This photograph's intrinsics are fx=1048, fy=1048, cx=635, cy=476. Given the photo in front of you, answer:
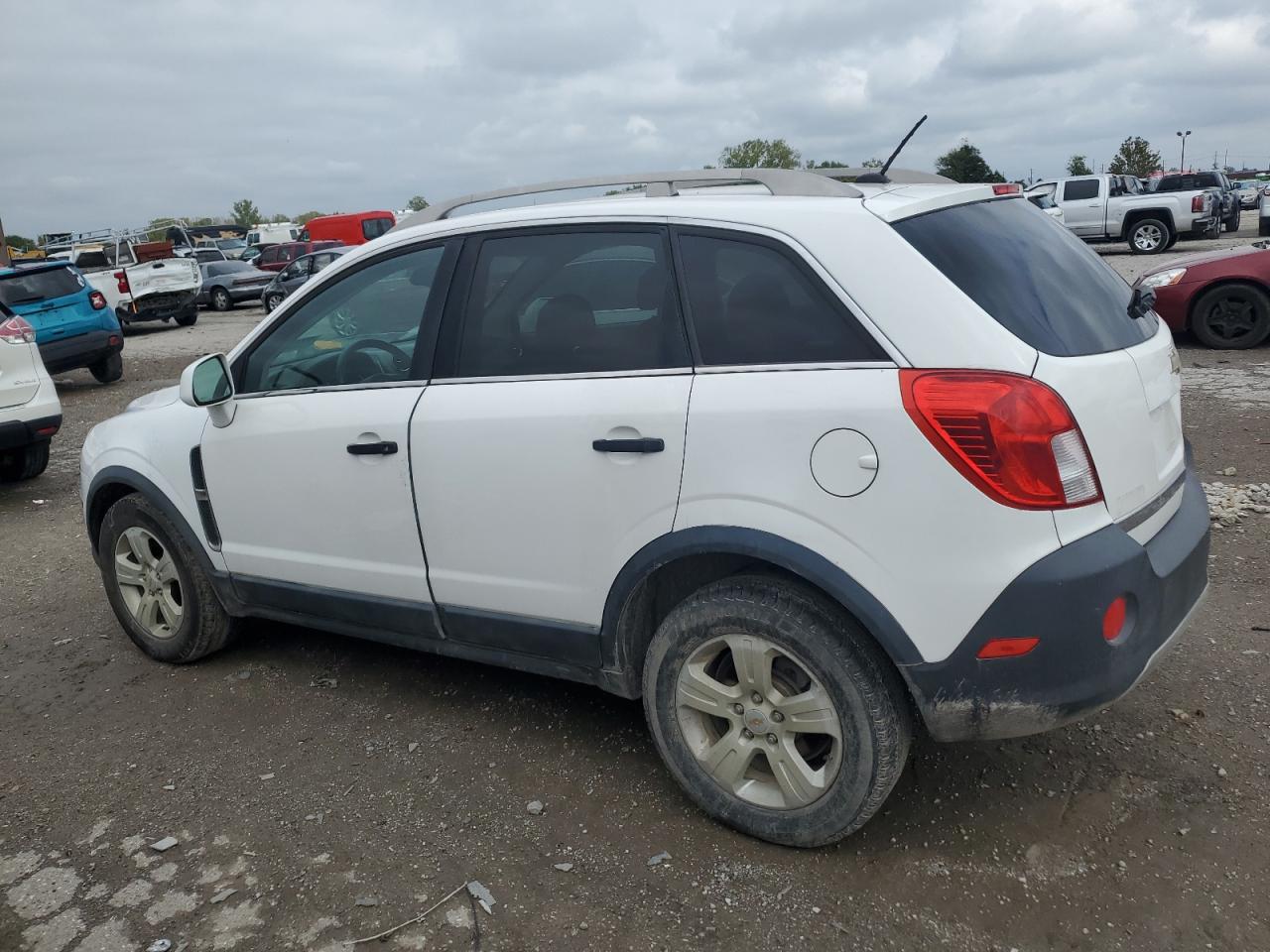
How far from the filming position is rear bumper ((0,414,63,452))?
7.49m

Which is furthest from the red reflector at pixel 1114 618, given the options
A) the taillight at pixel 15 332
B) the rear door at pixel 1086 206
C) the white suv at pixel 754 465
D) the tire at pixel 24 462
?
the rear door at pixel 1086 206

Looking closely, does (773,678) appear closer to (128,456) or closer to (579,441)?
(579,441)

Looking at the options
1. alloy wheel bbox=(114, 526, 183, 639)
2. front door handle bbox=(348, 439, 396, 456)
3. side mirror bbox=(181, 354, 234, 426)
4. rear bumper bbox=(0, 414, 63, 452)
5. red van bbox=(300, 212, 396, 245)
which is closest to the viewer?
front door handle bbox=(348, 439, 396, 456)

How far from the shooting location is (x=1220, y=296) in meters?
10.4

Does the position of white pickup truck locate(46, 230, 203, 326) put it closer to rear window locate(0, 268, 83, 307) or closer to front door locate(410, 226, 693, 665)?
rear window locate(0, 268, 83, 307)

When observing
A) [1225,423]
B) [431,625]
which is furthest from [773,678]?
[1225,423]

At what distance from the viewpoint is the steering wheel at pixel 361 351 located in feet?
11.6

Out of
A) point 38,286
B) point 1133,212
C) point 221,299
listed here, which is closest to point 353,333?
point 38,286

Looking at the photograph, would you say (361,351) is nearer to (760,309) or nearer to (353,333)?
(353,333)

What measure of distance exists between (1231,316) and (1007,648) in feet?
31.6

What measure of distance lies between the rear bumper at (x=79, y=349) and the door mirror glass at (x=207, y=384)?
1046 cm

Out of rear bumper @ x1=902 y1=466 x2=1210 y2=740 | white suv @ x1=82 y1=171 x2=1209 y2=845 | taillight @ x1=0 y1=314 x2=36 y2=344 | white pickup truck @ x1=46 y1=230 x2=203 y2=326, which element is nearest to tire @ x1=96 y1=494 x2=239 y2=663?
white suv @ x1=82 y1=171 x2=1209 y2=845

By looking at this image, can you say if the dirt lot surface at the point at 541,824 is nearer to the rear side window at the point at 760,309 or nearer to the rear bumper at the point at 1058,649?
the rear bumper at the point at 1058,649

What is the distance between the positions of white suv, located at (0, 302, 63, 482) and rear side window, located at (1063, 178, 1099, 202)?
23.5 metres
